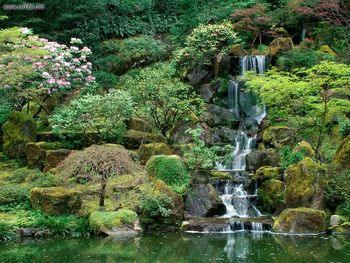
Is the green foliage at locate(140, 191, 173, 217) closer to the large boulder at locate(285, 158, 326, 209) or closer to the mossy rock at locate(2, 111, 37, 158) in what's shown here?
the large boulder at locate(285, 158, 326, 209)

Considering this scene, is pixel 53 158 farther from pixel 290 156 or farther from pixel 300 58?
pixel 300 58

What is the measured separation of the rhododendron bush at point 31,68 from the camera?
16.2 metres

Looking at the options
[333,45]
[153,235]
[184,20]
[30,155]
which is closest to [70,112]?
[30,155]

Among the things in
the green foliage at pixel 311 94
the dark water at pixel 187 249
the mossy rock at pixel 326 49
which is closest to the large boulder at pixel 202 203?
the dark water at pixel 187 249

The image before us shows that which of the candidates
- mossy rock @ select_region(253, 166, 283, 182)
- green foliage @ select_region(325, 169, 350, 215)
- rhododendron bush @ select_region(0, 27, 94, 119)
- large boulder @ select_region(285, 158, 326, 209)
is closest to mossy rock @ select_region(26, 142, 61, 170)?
rhododendron bush @ select_region(0, 27, 94, 119)

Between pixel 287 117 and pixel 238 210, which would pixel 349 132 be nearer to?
pixel 287 117

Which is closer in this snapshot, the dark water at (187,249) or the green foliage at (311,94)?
the dark water at (187,249)

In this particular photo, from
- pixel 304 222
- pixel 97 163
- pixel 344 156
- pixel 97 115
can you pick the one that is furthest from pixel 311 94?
pixel 97 163

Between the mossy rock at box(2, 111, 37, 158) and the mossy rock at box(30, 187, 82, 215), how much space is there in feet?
17.9

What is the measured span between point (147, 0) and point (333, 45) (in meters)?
13.5

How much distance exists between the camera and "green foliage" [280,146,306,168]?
17406 millimetres

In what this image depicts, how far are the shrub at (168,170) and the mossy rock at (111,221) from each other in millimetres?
2562

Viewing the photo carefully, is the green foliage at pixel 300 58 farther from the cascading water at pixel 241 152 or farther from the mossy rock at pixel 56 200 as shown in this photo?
the mossy rock at pixel 56 200

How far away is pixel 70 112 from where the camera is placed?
19.3 meters
